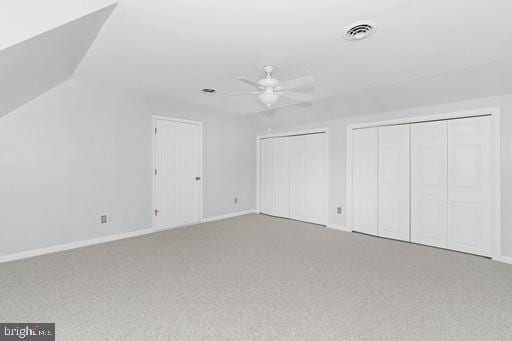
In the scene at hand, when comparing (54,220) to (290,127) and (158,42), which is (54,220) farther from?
(290,127)

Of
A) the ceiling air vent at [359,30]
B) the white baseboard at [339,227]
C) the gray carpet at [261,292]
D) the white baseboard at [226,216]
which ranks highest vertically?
the ceiling air vent at [359,30]

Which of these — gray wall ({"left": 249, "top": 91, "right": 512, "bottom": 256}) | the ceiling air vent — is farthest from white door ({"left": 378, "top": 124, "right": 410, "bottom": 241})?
the ceiling air vent

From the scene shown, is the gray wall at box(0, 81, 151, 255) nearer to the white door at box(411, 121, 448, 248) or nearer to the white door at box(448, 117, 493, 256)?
the white door at box(411, 121, 448, 248)

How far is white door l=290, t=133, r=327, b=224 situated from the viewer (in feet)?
16.6

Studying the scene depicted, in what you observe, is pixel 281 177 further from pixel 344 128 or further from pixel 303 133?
pixel 344 128

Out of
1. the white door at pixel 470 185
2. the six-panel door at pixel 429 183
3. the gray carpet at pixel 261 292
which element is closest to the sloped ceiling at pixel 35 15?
the gray carpet at pixel 261 292

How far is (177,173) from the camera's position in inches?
189

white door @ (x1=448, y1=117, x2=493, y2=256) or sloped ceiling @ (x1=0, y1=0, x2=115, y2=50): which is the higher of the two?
sloped ceiling @ (x1=0, y1=0, x2=115, y2=50)

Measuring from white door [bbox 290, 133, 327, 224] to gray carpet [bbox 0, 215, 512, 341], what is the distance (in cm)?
144

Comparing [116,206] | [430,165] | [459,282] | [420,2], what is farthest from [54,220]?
[430,165]

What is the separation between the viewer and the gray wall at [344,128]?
10.5 ft

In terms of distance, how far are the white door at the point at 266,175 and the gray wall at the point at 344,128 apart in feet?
1.14

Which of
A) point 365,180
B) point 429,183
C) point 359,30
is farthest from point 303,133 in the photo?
point 359,30

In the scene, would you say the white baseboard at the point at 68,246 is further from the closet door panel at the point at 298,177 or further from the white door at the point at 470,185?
the white door at the point at 470,185
